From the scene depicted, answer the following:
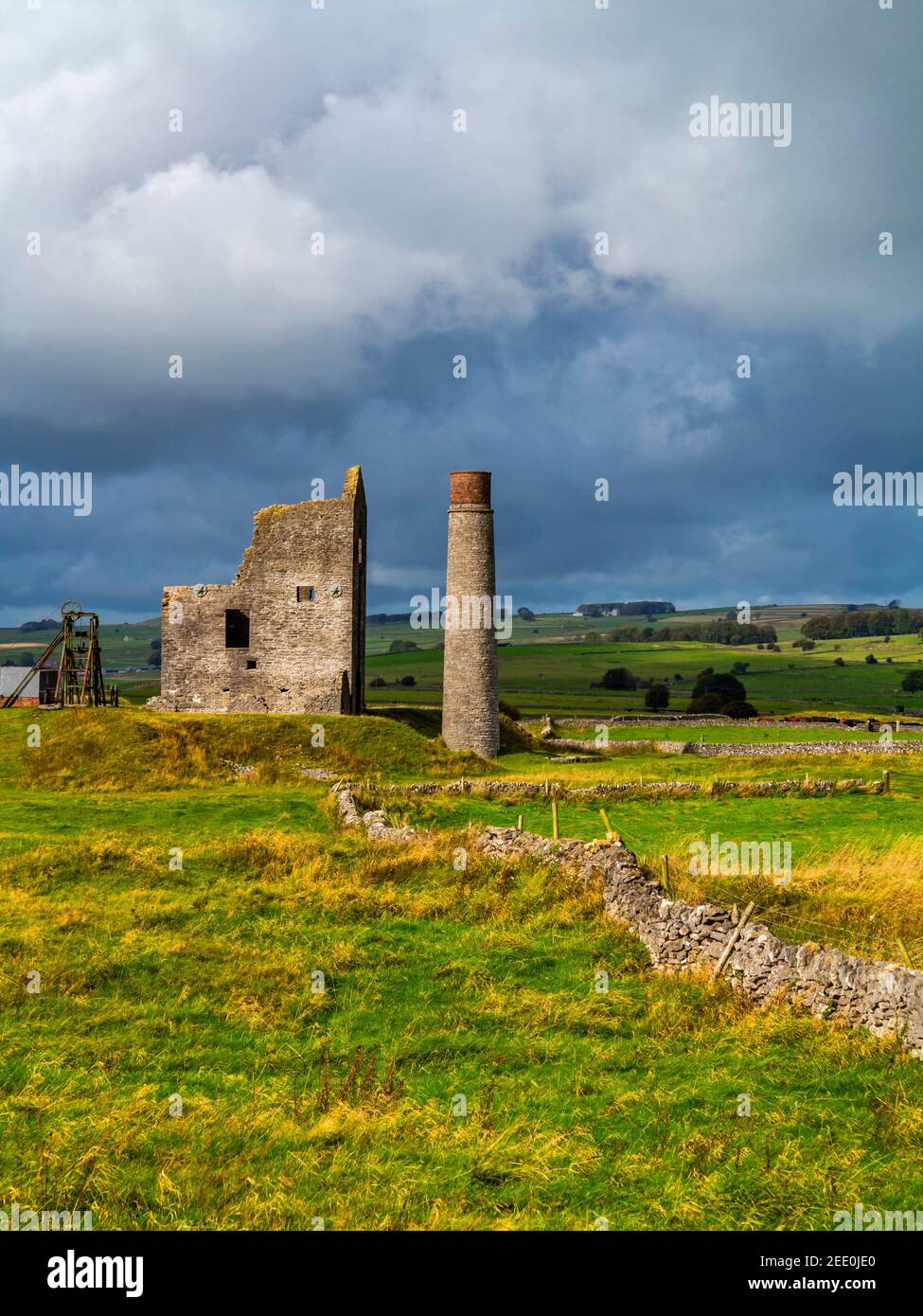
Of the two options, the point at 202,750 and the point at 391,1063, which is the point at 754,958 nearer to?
the point at 391,1063

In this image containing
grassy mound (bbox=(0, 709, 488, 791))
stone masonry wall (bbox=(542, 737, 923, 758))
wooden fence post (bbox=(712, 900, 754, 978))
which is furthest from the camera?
stone masonry wall (bbox=(542, 737, 923, 758))

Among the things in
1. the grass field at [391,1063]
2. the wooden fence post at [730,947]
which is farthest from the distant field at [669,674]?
the wooden fence post at [730,947]

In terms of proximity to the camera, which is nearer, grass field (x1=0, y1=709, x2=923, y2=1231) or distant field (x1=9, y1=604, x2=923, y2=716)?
grass field (x1=0, y1=709, x2=923, y2=1231)

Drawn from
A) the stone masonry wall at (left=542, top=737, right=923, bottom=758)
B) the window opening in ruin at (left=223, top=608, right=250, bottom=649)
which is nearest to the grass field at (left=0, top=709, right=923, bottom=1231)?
the window opening in ruin at (left=223, top=608, right=250, bottom=649)

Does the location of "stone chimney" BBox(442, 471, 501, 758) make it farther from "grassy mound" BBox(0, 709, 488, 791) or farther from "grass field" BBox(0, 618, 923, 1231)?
"grass field" BBox(0, 618, 923, 1231)

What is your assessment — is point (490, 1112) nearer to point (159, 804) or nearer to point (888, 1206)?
point (888, 1206)

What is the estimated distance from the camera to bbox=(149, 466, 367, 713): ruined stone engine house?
43.8 m

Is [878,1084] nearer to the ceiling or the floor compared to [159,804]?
nearer to the floor

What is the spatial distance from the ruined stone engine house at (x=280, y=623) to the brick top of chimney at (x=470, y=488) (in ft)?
14.0

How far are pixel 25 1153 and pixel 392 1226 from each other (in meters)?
3.29

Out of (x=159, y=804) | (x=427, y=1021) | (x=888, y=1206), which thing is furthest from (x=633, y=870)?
(x=159, y=804)

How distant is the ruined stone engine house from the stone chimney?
14.0 feet
